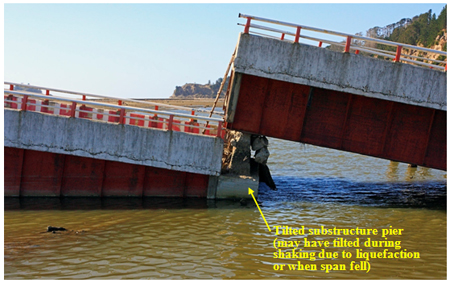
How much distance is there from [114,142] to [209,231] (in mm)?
5443

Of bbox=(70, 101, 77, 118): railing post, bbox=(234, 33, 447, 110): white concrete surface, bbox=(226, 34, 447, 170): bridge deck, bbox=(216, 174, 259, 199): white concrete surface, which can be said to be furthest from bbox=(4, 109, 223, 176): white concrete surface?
bbox=(234, 33, 447, 110): white concrete surface

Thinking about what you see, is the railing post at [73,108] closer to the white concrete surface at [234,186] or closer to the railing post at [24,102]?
the railing post at [24,102]

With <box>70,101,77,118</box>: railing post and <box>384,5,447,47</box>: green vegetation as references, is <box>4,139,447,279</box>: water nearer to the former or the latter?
<box>70,101,77,118</box>: railing post

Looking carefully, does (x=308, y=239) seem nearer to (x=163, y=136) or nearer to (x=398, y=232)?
(x=398, y=232)

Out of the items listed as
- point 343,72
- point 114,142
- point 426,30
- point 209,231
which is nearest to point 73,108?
point 114,142

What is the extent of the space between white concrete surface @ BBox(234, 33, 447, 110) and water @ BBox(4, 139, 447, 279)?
4.25 metres

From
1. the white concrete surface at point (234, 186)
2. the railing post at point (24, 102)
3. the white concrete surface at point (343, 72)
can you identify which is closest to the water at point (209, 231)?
the white concrete surface at point (234, 186)

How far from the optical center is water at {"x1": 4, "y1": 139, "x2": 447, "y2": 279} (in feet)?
32.2

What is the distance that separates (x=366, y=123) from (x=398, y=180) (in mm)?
7625

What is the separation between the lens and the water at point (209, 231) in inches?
386

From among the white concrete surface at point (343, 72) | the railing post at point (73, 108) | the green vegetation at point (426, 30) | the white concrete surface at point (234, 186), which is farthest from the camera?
the green vegetation at point (426, 30)

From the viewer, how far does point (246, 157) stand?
17.4 meters

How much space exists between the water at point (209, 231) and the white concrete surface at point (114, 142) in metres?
1.55

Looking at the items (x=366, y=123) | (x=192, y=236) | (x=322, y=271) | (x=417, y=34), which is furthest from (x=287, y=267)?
(x=417, y=34)
